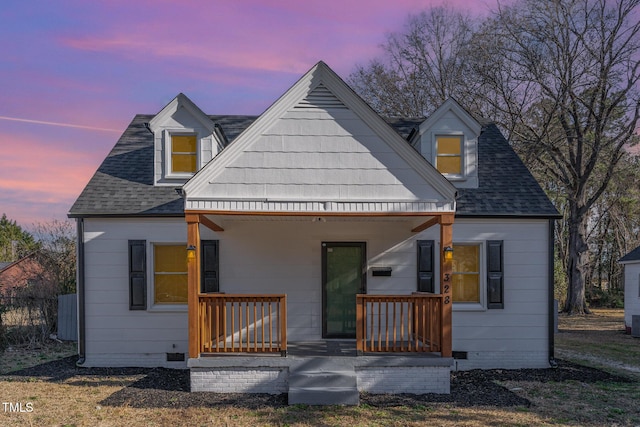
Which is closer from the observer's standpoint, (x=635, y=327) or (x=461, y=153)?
(x=461, y=153)

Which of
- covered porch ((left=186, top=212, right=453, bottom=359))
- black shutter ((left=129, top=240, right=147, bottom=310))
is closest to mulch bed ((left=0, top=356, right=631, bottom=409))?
covered porch ((left=186, top=212, right=453, bottom=359))

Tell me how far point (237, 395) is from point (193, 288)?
5.95 feet

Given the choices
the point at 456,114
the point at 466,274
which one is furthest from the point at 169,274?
the point at 456,114

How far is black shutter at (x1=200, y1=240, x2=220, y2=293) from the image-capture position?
32.9 feet

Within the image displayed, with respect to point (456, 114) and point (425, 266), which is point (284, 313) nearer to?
point (425, 266)

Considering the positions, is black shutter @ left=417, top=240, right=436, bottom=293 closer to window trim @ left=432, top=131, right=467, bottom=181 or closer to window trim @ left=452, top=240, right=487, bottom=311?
window trim @ left=452, top=240, right=487, bottom=311

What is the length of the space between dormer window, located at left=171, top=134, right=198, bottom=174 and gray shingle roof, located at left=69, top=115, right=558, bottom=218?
1.68 feet

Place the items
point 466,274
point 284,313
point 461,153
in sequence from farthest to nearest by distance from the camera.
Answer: point 461,153 → point 466,274 → point 284,313

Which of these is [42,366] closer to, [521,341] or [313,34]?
[313,34]

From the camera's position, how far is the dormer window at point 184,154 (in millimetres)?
10852

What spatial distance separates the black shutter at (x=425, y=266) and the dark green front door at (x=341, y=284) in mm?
1137

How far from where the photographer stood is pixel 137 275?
10047 millimetres

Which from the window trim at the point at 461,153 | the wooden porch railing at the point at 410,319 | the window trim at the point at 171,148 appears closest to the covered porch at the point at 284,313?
the wooden porch railing at the point at 410,319

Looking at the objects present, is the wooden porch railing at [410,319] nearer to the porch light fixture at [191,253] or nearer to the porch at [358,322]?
the porch at [358,322]
